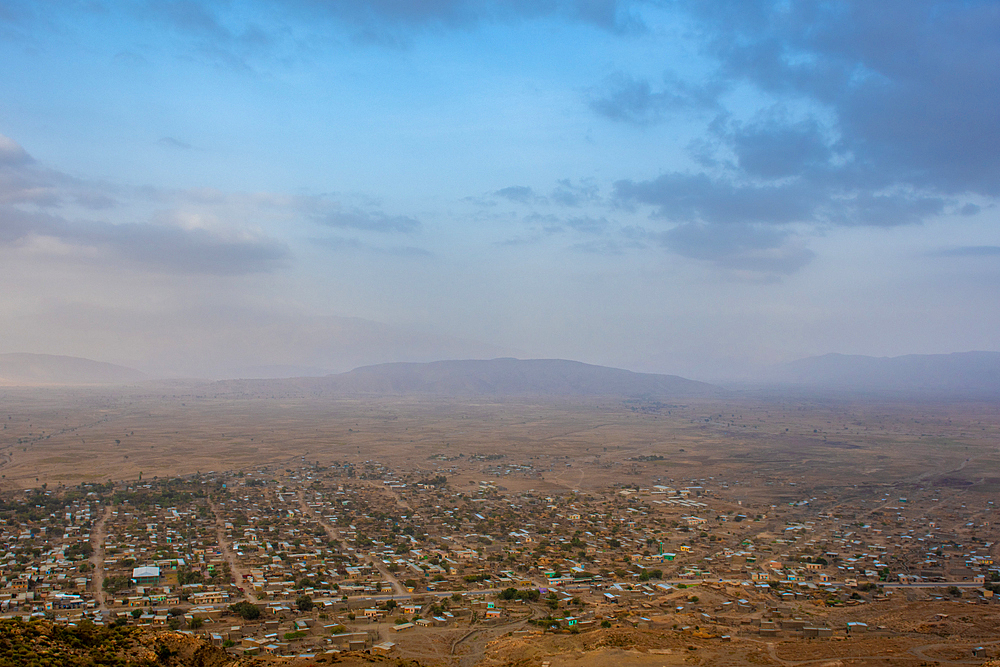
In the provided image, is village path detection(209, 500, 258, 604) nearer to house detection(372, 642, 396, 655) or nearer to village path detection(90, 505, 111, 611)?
village path detection(90, 505, 111, 611)

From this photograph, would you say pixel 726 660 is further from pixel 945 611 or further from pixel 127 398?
pixel 127 398

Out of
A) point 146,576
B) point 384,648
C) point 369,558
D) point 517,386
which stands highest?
point 517,386

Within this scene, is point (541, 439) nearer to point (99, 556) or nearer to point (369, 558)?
point (369, 558)

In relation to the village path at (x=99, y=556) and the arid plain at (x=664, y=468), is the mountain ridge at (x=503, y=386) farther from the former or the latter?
the village path at (x=99, y=556)

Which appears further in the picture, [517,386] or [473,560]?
[517,386]

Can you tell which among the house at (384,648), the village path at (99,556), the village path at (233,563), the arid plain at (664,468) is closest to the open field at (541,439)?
the arid plain at (664,468)

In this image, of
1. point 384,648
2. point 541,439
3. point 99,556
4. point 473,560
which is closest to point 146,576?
point 99,556
